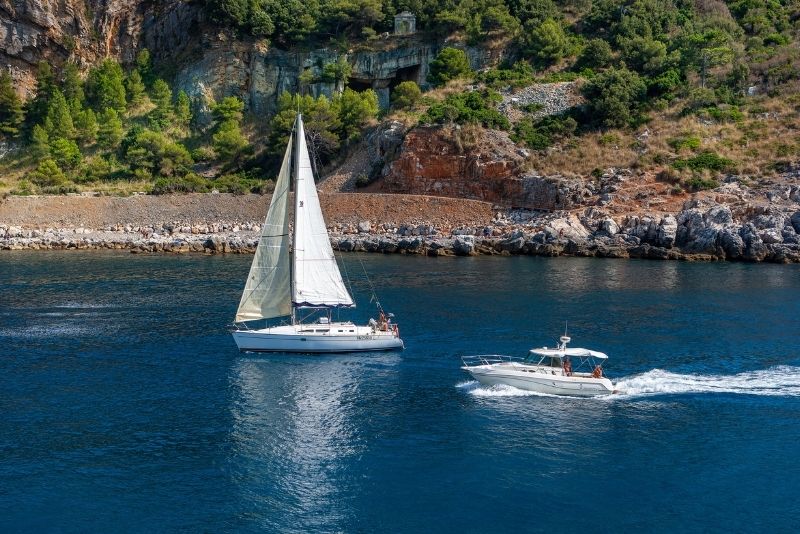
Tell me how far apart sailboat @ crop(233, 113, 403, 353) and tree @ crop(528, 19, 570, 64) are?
217 feet

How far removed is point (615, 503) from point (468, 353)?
649 inches

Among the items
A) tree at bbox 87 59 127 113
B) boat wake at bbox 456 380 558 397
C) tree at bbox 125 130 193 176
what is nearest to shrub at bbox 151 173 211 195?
tree at bbox 125 130 193 176

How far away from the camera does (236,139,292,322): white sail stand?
41.5 metres

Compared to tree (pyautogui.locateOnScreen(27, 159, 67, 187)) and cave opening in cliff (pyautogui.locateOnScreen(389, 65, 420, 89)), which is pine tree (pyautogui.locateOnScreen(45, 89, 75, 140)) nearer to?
tree (pyautogui.locateOnScreen(27, 159, 67, 187))

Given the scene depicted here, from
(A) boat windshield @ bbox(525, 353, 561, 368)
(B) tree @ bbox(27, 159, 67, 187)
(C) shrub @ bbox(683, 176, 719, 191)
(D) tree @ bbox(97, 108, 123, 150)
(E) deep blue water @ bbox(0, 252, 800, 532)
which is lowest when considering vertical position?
(E) deep blue water @ bbox(0, 252, 800, 532)

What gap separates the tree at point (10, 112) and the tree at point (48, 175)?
1280 centimetres

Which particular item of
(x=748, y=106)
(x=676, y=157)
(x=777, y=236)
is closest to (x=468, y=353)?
(x=777, y=236)

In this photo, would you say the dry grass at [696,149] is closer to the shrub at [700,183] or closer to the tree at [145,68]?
the shrub at [700,183]

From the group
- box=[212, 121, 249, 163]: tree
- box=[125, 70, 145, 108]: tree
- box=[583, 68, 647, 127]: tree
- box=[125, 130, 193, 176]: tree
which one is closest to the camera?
box=[583, 68, 647, 127]: tree

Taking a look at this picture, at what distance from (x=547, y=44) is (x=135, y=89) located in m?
56.9

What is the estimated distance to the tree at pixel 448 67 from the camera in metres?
101

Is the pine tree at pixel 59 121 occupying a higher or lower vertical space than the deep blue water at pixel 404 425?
higher

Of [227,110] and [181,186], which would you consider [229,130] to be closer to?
[227,110]

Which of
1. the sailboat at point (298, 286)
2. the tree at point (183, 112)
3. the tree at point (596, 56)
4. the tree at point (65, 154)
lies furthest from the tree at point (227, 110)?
the sailboat at point (298, 286)
